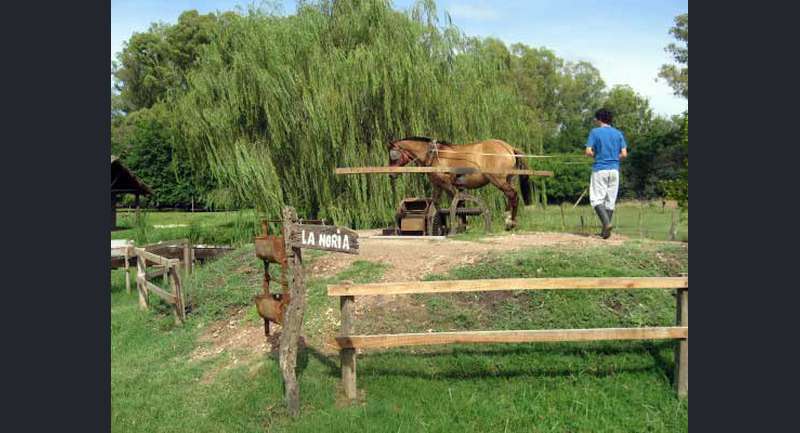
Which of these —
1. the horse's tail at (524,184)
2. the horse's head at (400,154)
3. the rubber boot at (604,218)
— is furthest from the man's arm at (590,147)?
the horse's head at (400,154)

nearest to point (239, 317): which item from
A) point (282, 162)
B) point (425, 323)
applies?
point (425, 323)

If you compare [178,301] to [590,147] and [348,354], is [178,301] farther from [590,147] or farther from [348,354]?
[590,147]

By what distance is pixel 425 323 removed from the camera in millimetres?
7109

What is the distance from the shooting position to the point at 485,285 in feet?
18.6

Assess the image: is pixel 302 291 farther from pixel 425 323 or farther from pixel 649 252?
pixel 649 252

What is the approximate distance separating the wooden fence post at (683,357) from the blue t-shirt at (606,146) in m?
3.83

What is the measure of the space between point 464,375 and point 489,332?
0.64 m

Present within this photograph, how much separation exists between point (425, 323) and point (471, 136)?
30.8 feet

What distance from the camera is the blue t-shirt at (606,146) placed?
9.43 meters

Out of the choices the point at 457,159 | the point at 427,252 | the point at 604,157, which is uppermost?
the point at 457,159

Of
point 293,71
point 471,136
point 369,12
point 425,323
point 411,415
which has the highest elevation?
point 369,12

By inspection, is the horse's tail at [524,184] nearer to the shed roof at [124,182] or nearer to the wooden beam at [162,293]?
the wooden beam at [162,293]

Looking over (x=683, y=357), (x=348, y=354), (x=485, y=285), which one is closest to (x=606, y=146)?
(x=683, y=357)

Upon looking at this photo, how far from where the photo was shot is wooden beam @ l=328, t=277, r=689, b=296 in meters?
5.62
